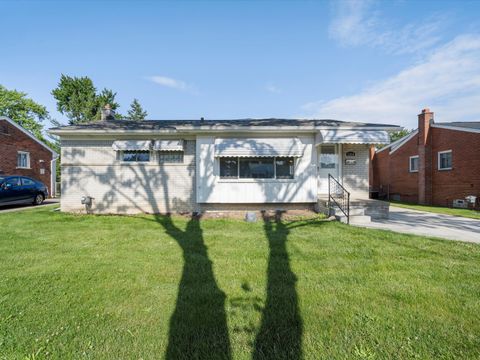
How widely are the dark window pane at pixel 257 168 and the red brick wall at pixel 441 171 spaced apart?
41.9 feet

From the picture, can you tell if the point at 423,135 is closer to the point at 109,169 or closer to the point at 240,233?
the point at 240,233

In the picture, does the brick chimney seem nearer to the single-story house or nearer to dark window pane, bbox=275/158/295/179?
the single-story house

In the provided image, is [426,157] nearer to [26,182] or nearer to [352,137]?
[352,137]

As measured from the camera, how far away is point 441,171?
17000mm

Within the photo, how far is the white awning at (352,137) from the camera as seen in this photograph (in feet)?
33.2

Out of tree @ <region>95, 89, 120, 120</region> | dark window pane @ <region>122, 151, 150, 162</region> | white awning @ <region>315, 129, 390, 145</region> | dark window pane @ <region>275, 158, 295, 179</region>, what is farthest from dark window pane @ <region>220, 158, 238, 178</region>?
tree @ <region>95, 89, 120, 120</region>

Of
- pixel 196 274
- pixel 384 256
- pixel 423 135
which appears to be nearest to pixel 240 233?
pixel 196 274

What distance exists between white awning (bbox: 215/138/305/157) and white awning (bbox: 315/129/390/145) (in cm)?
110

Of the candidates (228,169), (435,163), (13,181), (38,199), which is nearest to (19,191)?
(13,181)

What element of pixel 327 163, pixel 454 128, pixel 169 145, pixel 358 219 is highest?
pixel 454 128

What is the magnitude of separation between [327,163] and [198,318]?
9.68 m

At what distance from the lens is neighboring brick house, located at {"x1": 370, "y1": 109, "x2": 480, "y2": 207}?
15.2 m

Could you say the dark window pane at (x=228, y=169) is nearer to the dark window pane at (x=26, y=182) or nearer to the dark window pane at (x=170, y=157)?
the dark window pane at (x=170, y=157)

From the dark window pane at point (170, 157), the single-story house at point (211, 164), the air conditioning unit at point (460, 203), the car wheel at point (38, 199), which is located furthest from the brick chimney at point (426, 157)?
the car wheel at point (38, 199)
